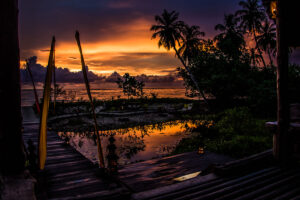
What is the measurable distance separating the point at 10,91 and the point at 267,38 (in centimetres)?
3705

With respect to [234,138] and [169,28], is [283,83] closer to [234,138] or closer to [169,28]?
[234,138]

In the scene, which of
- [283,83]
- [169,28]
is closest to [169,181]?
[283,83]

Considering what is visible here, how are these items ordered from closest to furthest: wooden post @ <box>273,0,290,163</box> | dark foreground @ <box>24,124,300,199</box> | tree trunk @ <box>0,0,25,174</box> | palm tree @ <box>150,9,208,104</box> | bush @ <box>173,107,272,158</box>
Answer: tree trunk @ <box>0,0,25,174</box>, dark foreground @ <box>24,124,300,199</box>, wooden post @ <box>273,0,290,163</box>, bush @ <box>173,107,272,158</box>, palm tree @ <box>150,9,208,104</box>

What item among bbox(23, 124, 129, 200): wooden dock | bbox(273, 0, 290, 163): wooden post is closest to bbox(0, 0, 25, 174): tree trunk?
bbox(23, 124, 129, 200): wooden dock

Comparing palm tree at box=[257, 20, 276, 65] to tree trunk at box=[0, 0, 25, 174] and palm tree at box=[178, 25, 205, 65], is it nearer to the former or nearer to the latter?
palm tree at box=[178, 25, 205, 65]

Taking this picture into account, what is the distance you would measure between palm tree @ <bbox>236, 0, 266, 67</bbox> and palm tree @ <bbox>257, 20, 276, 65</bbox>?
4.67 feet

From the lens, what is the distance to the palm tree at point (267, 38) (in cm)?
3184

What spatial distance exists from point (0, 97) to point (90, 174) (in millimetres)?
3924

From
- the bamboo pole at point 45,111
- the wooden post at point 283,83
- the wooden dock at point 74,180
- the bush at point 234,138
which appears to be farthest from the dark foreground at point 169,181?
the bush at point 234,138

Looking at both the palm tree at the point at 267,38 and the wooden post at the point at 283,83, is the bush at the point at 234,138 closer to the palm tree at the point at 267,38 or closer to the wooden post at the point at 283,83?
the wooden post at the point at 283,83

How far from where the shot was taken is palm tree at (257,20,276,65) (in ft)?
104

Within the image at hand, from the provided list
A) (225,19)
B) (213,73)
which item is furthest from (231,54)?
(225,19)

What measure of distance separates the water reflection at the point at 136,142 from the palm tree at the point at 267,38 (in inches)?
1002

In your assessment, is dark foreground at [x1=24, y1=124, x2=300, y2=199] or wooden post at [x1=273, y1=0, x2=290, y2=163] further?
wooden post at [x1=273, y1=0, x2=290, y2=163]
